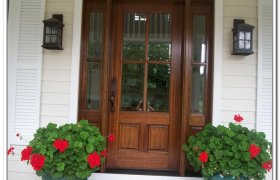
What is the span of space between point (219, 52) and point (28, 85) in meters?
2.04

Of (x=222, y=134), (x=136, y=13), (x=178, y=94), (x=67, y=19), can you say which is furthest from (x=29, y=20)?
(x=222, y=134)

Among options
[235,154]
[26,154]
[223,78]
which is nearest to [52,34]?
[26,154]

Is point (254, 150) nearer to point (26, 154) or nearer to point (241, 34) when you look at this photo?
point (241, 34)

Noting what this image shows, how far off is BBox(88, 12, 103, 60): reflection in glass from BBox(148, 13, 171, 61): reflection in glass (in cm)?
55

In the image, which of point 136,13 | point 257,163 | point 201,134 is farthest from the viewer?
point 136,13

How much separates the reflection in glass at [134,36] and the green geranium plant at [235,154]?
1.20 metres

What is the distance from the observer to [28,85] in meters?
3.25

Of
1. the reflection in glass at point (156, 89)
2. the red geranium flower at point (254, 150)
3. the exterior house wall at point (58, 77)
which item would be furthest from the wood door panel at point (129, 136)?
the red geranium flower at point (254, 150)

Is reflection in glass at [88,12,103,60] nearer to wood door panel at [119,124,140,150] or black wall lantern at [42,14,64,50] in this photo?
black wall lantern at [42,14,64,50]

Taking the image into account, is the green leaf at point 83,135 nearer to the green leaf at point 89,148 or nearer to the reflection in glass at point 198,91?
the green leaf at point 89,148

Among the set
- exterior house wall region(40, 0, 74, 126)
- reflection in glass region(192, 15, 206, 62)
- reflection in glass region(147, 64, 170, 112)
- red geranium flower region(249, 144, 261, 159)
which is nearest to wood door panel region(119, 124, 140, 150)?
reflection in glass region(147, 64, 170, 112)

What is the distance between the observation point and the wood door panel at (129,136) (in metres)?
3.33

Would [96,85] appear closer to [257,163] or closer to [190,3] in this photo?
[190,3]
